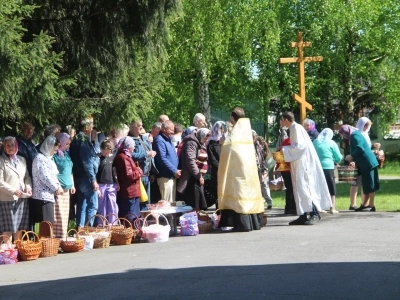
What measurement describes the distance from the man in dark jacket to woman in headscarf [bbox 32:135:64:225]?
2.87 meters

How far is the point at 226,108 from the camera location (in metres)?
48.9

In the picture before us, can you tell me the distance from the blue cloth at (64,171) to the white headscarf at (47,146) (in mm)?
548

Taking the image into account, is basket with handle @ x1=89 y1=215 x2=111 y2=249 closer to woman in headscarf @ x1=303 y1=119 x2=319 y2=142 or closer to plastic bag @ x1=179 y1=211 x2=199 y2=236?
plastic bag @ x1=179 y1=211 x2=199 y2=236

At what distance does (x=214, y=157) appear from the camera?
691 inches

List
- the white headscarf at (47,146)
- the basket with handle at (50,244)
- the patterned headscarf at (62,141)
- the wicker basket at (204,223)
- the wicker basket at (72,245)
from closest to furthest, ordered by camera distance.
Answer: the basket with handle at (50,244) < the wicker basket at (72,245) < the white headscarf at (47,146) < the patterned headscarf at (62,141) < the wicker basket at (204,223)

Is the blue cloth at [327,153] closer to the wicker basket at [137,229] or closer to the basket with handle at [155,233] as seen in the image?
the wicker basket at [137,229]

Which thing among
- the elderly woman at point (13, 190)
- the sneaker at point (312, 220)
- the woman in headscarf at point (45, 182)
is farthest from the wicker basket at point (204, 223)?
the elderly woman at point (13, 190)

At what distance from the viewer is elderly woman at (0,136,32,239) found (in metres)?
14.1

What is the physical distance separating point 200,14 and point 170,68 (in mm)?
2842

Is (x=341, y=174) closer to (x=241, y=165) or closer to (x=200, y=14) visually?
(x=241, y=165)

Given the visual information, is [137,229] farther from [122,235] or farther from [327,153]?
[327,153]

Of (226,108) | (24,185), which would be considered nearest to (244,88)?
(226,108)

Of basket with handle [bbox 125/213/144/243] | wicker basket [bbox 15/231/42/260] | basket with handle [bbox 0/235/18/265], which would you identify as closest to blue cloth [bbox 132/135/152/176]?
basket with handle [bbox 125/213/144/243]

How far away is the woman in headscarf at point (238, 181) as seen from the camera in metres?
16.0
